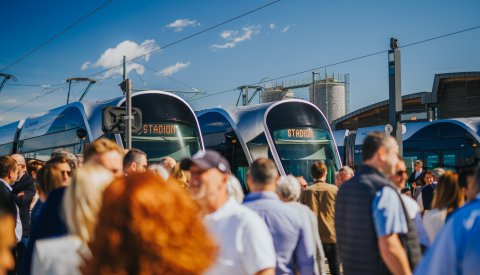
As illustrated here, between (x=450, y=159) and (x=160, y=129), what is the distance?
10586 millimetres

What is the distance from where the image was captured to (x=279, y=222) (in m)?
4.12

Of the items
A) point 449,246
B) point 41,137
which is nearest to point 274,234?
point 449,246

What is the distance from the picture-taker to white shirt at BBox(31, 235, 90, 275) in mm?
2400

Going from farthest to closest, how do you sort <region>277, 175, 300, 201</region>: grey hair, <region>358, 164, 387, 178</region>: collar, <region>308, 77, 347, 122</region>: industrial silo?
<region>308, 77, 347, 122</region>: industrial silo < <region>277, 175, 300, 201</region>: grey hair < <region>358, 164, 387, 178</region>: collar

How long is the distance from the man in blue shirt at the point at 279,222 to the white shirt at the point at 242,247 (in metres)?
1.27

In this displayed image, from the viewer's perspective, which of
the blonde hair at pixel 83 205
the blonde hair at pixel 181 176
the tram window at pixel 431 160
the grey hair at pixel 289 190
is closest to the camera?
the blonde hair at pixel 83 205

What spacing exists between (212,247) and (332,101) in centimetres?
6697

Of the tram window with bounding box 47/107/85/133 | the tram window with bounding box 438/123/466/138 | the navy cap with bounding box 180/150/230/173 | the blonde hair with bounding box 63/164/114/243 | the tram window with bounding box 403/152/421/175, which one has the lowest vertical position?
the tram window with bounding box 403/152/421/175

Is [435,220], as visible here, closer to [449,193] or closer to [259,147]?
[449,193]

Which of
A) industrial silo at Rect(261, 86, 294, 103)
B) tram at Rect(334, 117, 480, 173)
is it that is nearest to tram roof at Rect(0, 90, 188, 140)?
tram at Rect(334, 117, 480, 173)

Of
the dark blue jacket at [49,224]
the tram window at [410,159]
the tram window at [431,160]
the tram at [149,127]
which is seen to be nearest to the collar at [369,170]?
the dark blue jacket at [49,224]

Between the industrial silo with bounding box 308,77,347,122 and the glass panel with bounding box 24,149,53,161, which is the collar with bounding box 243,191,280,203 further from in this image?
the industrial silo with bounding box 308,77,347,122

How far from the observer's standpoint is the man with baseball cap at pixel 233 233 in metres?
2.76

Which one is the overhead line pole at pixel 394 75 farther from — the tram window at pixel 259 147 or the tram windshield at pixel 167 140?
the tram windshield at pixel 167 140
